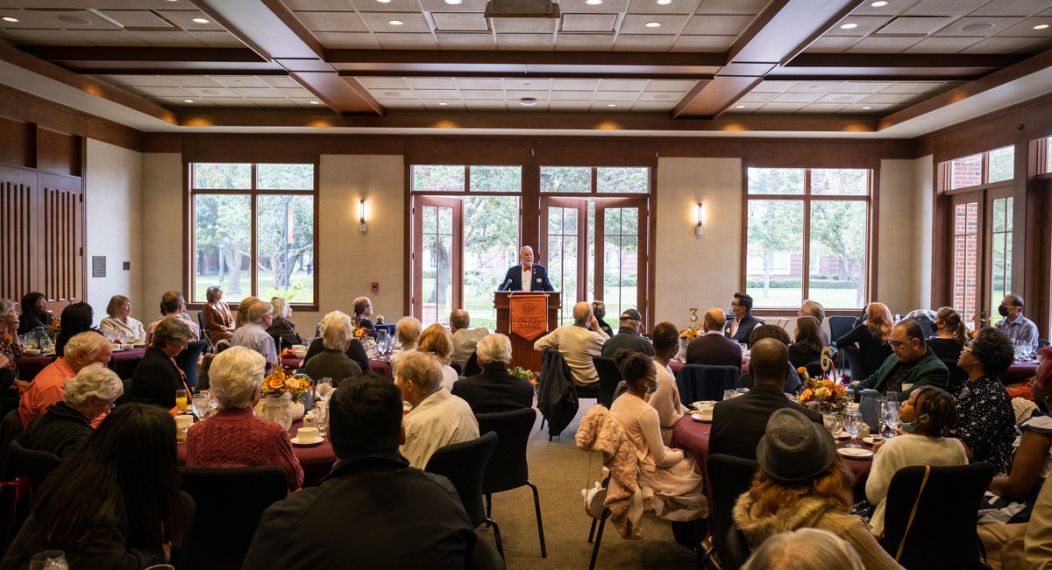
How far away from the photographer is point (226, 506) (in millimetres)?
2908

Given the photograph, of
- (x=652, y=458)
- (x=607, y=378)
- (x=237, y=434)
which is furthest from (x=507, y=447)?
(x=607, y=378)

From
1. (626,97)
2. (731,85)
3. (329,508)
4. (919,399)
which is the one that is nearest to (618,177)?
(626,97)

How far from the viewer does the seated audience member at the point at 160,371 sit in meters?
4.62

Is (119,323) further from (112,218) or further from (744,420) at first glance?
(744,420)

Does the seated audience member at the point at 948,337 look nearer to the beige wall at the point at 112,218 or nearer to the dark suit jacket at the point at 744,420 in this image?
the dark suit jacket at the point at 744,420

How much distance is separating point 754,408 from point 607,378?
3102 mm

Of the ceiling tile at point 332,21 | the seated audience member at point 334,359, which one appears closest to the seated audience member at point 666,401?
the seated audience member at point 334,359

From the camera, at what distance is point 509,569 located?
431 centimetres

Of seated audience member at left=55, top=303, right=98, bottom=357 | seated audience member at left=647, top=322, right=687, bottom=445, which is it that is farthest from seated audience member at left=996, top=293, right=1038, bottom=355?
seated audience member at left=55, top=303, right=98, bottom=357

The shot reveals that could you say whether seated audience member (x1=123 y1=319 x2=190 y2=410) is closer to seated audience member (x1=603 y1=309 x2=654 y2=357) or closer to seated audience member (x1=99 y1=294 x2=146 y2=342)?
seated audience member (x1=603 y1=309 x2=654 y2=357)

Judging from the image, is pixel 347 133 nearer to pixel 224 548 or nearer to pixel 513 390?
pixel 513 390

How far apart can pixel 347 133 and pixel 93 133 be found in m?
3.70

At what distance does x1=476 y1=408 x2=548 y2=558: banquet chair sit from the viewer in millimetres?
4094

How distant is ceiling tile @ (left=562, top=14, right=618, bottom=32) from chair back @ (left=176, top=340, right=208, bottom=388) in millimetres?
4679
